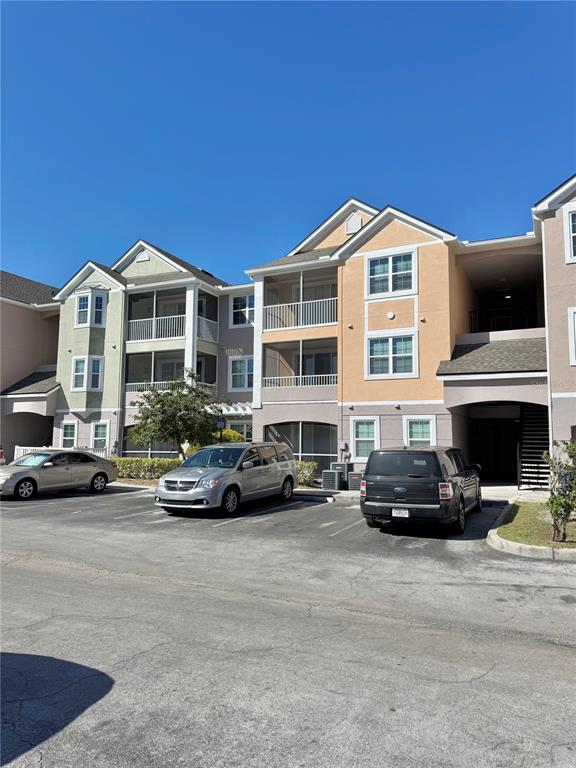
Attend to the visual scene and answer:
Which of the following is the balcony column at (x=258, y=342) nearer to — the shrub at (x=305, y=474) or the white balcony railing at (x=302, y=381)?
the white balcony railing at (x=302, y=381)

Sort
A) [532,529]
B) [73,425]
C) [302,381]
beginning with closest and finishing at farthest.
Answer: [532,529]
[302,381]
[73,425]

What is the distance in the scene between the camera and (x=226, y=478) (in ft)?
44.1

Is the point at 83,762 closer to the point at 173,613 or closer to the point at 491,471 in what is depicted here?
the point at 173,613

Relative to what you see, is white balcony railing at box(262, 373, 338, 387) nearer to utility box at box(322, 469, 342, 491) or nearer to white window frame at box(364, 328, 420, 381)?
white window frame at box(364, 328, 420, 381)

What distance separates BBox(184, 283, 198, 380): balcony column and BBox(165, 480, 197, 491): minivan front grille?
14.3m

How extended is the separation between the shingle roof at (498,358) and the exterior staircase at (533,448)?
3.19m

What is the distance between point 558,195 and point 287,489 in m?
13.4

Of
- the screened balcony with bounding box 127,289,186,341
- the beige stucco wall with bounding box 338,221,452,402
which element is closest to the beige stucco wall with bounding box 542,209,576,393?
the beige stucco wall with bounding box 338,221,452,402

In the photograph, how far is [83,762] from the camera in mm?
3182

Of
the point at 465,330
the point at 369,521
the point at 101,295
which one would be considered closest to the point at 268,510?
the point at 369,521

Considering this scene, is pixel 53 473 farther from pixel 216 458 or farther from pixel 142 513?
pixel 216 458

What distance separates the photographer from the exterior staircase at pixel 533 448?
1911 centimetres

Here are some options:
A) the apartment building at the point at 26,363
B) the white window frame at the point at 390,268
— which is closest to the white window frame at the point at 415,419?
the white window frame at the point at 390,268

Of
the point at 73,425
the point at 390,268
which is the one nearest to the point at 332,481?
the point at 390,268
